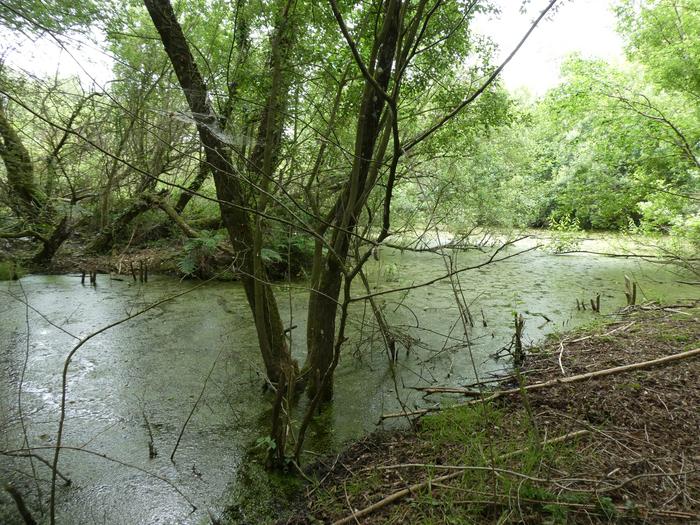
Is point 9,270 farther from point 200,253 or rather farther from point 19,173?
point 200,253

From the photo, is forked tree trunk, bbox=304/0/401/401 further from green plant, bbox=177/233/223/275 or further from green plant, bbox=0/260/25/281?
green plant, bbox=0/260/25/281

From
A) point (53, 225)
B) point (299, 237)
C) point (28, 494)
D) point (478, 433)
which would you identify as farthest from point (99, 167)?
point (478, 433)

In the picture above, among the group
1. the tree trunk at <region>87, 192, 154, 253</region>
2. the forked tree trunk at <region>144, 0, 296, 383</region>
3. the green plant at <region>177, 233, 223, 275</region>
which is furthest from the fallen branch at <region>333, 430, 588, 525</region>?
the tree trunk at <region>87, 192, 154, 253</region>

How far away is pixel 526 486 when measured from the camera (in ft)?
6.04

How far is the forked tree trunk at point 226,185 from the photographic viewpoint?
2.51 metres

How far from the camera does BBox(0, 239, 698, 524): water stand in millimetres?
2285

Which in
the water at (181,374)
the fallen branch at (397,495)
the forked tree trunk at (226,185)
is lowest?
the water at (181,374)

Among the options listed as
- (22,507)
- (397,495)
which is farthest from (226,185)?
(397,495)

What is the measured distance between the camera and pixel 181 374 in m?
3.62

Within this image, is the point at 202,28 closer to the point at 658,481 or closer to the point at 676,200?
the point at 658,481

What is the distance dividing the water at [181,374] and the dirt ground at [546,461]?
1.46 feet

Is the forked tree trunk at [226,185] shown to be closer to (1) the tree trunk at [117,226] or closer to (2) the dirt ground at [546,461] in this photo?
(2) the dirt ground at [546,461]

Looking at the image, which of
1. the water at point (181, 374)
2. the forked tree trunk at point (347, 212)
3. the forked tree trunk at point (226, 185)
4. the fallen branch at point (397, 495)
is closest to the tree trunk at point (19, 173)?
the water at point (181, 374)

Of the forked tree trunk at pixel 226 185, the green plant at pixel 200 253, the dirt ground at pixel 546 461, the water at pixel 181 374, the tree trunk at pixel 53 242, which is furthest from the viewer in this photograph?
the tree trunk at pixel 53 242
